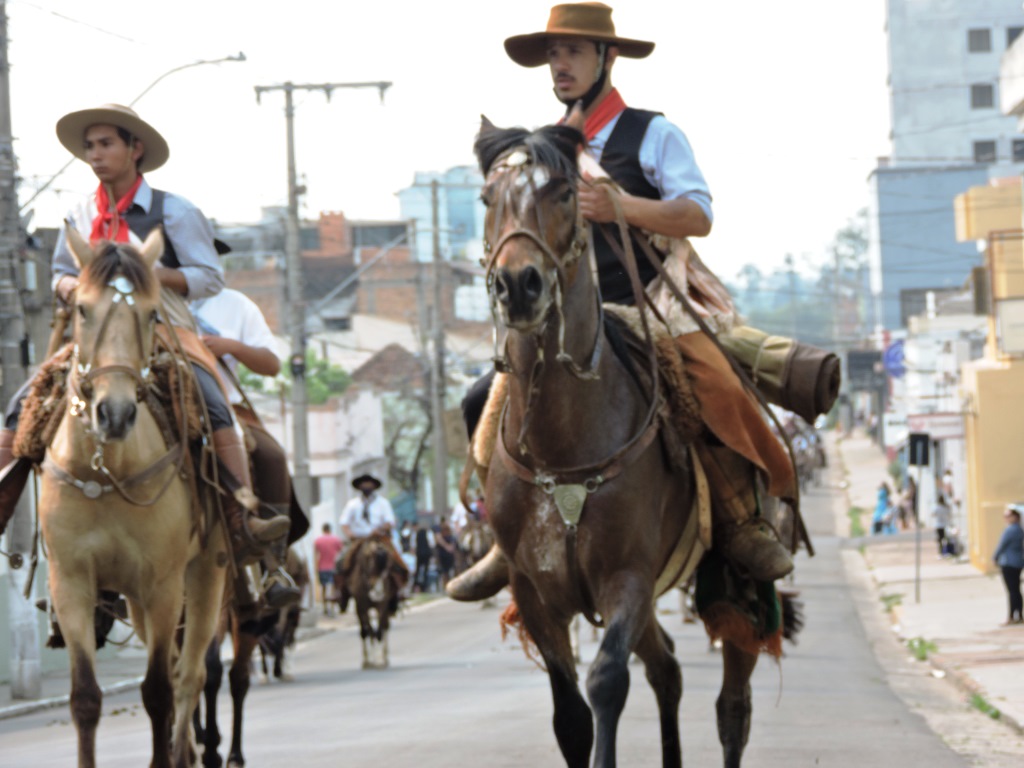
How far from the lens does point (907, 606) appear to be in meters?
34.7

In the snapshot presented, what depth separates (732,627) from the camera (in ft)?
29.8

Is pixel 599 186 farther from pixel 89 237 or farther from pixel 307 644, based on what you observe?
pixel 307 644

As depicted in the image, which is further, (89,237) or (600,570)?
(89,237)

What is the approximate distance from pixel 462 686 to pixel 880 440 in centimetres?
9294

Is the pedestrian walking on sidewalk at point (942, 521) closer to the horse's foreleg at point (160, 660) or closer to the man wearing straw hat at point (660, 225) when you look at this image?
the man wearing straw hat at point (660, 225)

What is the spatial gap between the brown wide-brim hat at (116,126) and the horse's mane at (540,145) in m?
2.91

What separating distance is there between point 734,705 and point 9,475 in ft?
12.4

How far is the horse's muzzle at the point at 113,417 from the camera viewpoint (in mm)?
8172

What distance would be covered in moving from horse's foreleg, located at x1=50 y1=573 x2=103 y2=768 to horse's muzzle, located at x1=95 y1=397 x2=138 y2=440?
0.93 m

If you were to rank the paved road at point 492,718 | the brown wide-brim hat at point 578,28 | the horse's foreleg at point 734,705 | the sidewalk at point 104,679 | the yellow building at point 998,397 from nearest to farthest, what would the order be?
1. the brown wide-brim hat at point 578,28
2. the horse's foreleg at point 734,705
3. the paved road at point 492,718
4. the sidewalk at point 104,679
5. the yellow building at point 998,397

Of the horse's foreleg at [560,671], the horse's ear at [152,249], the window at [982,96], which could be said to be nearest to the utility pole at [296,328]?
the horse's ear at [152,249]

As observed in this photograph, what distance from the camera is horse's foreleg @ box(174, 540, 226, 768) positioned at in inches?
390

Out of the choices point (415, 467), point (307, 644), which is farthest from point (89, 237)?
point (415, 467)

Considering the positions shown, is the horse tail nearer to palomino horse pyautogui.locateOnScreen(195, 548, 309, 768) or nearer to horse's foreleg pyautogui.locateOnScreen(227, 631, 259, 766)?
palomino horse pyautogui.locateOnScreen(195, 548, 309, 768)
